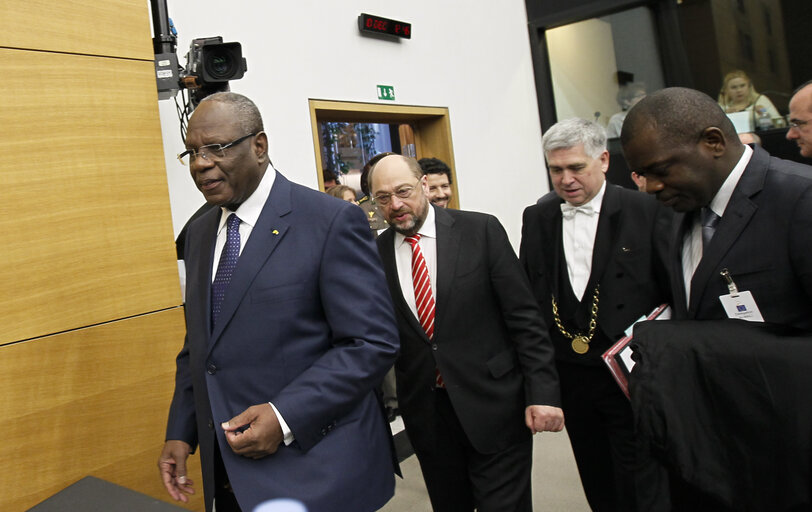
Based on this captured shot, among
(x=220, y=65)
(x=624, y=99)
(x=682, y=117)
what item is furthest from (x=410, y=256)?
(x=624, y=99)

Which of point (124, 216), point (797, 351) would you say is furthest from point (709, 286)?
point (124, 216)

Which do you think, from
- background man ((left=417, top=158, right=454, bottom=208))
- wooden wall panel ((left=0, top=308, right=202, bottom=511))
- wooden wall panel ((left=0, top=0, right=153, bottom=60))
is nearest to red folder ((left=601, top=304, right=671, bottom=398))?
wooden wall panel ((left=0, top=308, right=202, bottom=511))

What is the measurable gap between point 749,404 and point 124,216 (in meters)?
1.95

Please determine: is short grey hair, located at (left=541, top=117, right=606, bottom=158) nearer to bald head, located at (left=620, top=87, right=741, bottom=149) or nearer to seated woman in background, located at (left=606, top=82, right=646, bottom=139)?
bald head, located at (left=620, top=87, right=741, bottom=149)

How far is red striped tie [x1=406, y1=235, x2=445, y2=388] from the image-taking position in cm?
219

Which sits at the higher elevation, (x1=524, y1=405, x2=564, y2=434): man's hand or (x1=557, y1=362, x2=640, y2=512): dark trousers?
(x1=524, y1=405, x2=564, y2=434): man's hand

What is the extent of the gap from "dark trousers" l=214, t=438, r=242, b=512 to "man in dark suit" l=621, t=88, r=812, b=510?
42.9 inches

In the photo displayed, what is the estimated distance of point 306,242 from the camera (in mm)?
1559

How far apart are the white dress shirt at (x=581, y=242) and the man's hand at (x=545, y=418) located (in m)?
0.53

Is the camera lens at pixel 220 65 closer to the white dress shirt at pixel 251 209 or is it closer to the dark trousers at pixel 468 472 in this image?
the white dress shirt at pixel 251 209

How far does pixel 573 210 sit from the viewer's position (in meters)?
2.55

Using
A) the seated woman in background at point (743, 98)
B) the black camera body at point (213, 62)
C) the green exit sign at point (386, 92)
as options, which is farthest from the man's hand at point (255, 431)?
the seated woman in background at point (743, 98)

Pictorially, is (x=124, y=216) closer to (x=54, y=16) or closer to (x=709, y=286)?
(x=54, y=16)

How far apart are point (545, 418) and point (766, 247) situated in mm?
994
